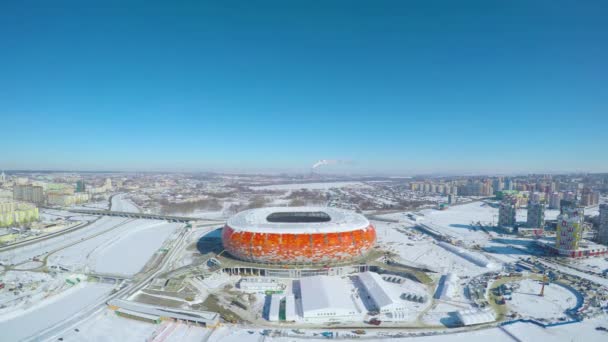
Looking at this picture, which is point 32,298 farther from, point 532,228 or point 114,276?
point 532,228

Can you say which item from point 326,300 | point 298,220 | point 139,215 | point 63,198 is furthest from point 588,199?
point 63,198

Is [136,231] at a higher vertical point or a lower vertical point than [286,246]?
lower

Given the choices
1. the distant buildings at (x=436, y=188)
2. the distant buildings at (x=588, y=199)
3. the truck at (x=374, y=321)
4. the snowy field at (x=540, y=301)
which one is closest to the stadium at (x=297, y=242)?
the truck at (x=374, y=321)

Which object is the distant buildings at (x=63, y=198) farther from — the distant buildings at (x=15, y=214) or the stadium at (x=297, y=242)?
the stadium at (x=297, y=242)

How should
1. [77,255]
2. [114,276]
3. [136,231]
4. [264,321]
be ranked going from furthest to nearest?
[136,231]
[77,255]
[114,276]
[264,321]

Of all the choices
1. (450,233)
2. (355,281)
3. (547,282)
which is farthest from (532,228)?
(355,281)

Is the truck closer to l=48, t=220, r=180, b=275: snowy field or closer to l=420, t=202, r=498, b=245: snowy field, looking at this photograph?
l=48, t=220, r=180, b=275: snowy field

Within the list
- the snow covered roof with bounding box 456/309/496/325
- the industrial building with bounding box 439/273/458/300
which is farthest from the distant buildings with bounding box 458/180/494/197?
the snow covered roof with bounding box 456/309/496/325
